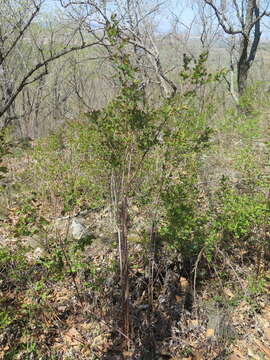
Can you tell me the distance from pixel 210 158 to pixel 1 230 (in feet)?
12.9

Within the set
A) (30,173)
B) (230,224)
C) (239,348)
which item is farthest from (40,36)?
(239,348)

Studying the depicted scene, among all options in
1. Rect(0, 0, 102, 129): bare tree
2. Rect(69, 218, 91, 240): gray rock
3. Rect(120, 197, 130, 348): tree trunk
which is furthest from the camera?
Rect(0, 0, 102, 129): bare tree

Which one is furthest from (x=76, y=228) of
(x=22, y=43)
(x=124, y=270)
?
(x=22, y=43)

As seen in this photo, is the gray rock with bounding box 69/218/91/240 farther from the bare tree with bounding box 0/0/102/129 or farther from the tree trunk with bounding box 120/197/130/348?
the bare tree with bounding box 0/0/102/129

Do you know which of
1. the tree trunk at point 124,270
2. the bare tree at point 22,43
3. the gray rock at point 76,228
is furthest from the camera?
the bare tree at point 22,43

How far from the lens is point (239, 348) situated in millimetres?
2541

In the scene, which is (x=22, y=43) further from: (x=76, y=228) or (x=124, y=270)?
(x=124, y=270)

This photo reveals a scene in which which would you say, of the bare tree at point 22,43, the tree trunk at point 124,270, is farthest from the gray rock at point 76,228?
the bare tree at point 22,43

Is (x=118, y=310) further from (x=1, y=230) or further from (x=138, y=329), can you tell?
(x=1, y=230)

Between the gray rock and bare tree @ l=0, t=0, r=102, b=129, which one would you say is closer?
the gray rock

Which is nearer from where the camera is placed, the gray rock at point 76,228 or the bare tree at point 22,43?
the gray rock at point 76,228

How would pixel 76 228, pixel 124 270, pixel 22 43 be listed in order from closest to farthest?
pixel 124 270 < pixel 76 228 < pixel 22 43

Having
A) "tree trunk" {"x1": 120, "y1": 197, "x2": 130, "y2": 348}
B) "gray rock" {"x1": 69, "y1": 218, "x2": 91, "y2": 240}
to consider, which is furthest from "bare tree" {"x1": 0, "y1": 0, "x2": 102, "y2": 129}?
"tree trunk" {"x1": 120, "y1": 197, "x2": 130, "y2": 348}

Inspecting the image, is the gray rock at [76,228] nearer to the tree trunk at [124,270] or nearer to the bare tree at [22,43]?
the tree trunk at [124,270]
